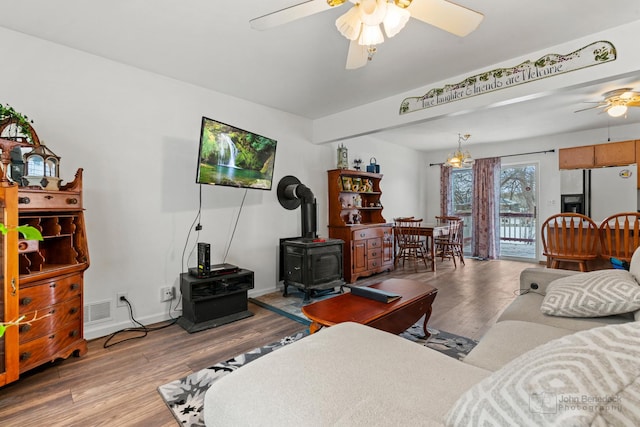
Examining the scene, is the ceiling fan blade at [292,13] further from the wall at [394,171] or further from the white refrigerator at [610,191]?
the white refrigerator at [610,191]

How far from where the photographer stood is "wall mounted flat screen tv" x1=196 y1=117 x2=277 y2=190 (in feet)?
9.23

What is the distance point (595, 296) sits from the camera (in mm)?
1598

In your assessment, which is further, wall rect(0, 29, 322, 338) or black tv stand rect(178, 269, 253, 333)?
black tv stand rect(178, 269, 253, 333)

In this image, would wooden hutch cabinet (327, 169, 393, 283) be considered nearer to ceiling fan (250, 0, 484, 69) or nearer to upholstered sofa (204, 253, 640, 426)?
upholstered sofa (204, 253, 640, 426)

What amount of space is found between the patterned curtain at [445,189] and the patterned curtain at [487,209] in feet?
2.02

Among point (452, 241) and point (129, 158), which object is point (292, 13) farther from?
point (452, 241)

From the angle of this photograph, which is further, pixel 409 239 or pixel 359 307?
pixel 409 239

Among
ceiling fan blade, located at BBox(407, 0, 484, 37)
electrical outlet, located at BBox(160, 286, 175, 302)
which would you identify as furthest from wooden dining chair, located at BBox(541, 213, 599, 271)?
electrical outlet, located at BBox(160, 286, 175, 302)

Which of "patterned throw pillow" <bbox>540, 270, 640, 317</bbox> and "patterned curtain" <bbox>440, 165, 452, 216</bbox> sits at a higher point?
"patterned curtain" <bbox>440, 165, 452, 216</bbox>

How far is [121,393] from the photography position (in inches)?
71.9

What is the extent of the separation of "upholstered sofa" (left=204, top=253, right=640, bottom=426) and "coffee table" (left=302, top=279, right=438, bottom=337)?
1.56 feet

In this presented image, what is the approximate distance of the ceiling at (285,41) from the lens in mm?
2049

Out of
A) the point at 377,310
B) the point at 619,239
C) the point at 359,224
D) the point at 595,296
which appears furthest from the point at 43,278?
the point at 619,239

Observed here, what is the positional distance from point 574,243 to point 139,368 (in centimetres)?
413
